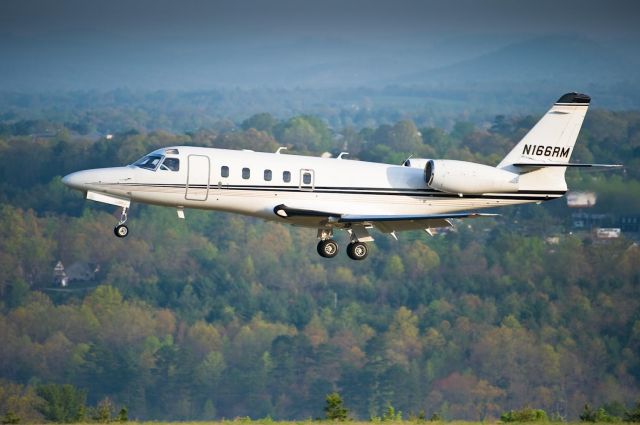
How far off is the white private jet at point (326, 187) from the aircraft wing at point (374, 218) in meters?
0.03

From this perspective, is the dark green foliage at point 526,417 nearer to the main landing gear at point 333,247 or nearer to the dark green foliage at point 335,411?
the dark green foliage at point 335,411

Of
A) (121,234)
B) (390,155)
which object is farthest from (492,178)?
(390,155)

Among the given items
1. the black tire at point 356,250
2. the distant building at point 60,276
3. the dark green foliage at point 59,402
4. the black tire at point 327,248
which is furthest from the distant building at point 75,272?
the black tire at point 356,250

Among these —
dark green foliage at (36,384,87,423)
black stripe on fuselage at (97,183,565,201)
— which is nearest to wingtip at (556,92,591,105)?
black stripe on fuselage at (97,183,565,201)

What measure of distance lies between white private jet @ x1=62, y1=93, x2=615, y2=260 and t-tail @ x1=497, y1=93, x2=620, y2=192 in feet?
0.15

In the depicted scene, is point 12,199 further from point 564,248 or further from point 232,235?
point 564,248

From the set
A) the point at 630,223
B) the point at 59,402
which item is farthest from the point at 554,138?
the point at 630,223

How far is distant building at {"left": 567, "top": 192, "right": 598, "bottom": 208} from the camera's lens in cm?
12769

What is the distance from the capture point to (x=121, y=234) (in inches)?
1786

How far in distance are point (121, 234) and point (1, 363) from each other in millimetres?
80178

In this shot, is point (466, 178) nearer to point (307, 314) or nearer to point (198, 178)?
point (198, 178)

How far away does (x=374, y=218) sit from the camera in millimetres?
45281

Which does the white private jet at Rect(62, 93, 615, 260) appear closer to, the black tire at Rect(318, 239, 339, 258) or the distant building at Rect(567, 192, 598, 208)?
the black tire at Rect(318, 239, 339, 258)

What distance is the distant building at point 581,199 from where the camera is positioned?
5027 inches
